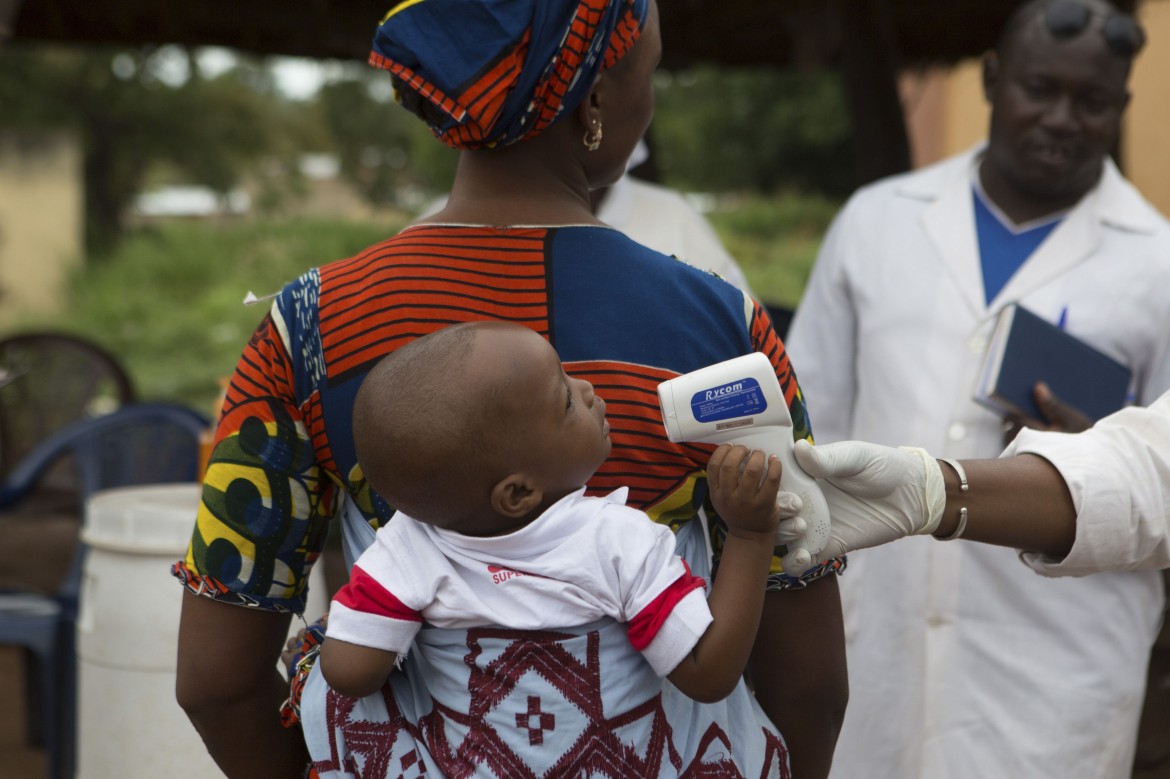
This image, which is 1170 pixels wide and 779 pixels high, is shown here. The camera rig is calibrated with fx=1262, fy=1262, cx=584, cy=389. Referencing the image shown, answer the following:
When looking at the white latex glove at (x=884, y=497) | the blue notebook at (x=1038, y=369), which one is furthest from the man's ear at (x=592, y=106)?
the blue notebook at (x=1038, y=369)

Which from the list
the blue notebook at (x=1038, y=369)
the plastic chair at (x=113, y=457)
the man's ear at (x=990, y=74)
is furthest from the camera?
the plastic chair at (x=113, y=457)

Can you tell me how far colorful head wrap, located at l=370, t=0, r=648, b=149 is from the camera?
1316 mm

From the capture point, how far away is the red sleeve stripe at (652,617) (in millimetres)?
1249

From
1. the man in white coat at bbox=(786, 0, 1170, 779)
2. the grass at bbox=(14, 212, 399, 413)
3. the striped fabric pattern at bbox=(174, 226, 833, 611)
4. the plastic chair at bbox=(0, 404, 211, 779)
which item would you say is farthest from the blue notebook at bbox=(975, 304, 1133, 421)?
the grass at bbox=(14, 212, 399, 413)

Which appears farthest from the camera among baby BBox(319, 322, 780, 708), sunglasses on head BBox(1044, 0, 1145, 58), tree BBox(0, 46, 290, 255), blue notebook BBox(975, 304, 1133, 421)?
tree BBox(0, 46, 290, 255)

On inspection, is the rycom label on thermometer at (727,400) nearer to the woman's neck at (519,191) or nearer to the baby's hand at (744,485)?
the baby's hand at (744,485)

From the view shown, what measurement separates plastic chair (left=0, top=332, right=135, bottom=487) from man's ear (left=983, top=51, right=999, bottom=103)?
356 centimetres

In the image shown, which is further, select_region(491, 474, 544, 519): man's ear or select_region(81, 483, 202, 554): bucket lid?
select_region(81, 483, 202, 554): bucket lid

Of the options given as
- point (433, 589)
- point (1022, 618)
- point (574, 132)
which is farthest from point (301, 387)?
point (1022, 618)

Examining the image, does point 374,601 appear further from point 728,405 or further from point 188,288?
point 188,288

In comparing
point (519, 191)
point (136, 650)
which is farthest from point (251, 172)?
point (519, 191)

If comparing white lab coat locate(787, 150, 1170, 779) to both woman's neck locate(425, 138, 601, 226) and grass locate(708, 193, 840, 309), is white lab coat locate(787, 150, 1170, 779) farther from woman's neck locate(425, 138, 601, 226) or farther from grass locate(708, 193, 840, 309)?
grass locate(708, 193, 840, 309)

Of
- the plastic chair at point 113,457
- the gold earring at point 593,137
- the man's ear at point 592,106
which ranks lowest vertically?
the plastic chair at point 113,457

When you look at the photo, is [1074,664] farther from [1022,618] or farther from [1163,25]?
[1163,25]
